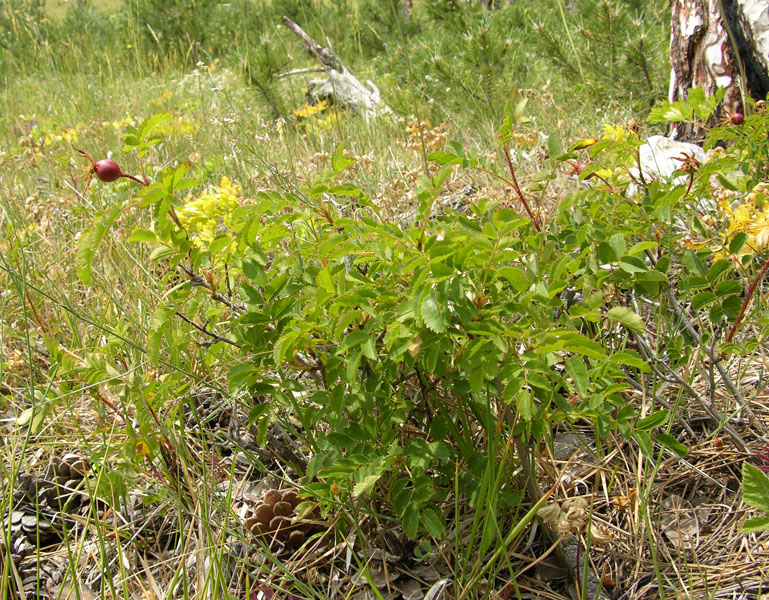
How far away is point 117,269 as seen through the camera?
7.78ft

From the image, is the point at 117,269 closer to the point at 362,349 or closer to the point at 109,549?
the point at 109,549

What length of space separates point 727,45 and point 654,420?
2.22 metres

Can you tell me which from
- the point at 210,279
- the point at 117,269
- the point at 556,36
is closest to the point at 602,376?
the point at 210,279

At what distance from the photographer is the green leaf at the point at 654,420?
3.68 ft

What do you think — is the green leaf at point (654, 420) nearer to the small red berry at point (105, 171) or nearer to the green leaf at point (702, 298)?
the green leaf at point (702, 298)

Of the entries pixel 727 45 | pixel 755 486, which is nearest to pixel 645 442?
pixel 755 486

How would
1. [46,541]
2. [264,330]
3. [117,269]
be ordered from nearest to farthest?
1. [264,330]
2. [46,541]
3. [117,269]

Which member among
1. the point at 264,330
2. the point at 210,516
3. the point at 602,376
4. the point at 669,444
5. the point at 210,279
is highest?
the point at 210,279

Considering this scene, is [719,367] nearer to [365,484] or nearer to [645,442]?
[645,442]

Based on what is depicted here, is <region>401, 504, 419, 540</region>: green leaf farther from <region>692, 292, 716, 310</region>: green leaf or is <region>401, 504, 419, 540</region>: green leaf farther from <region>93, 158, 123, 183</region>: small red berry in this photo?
<region>93, 158, 123, 183</region>: small red berry

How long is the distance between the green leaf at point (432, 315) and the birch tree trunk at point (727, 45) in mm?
2340

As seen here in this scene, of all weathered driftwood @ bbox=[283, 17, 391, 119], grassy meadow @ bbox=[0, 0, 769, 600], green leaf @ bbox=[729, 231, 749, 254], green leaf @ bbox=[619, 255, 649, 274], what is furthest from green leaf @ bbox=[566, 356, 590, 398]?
weathered driftwood @ bbox=[283, 17, 391, 119]

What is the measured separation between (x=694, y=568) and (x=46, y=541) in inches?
63.0

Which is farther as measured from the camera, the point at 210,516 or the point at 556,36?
the point at 556,36
